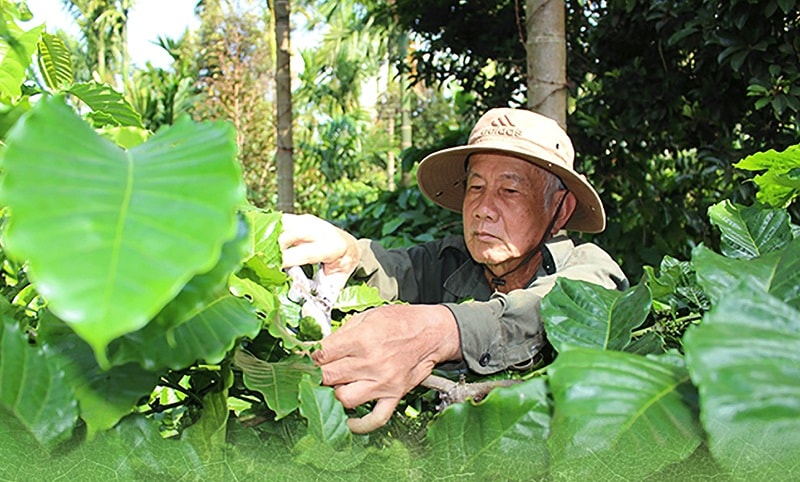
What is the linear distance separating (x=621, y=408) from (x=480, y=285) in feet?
4.23

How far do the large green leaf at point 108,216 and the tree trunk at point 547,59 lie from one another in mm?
2117

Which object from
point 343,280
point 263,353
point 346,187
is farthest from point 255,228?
point 346,187

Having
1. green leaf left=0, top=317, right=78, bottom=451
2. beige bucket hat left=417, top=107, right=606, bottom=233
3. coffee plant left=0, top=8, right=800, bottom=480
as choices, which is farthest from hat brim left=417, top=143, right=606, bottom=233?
green leaf left=0, top=317, right=78, bottom=451

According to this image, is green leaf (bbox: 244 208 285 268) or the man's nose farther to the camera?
the man's nose

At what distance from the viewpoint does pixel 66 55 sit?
111 cm

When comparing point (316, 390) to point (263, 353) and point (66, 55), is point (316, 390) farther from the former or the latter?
point (66, 55)

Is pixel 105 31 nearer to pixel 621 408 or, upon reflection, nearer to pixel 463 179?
pixel 463 179

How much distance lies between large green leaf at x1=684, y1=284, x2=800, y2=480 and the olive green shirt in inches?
21.0

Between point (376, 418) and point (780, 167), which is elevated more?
point (780, 167)

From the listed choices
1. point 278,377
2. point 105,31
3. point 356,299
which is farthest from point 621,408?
point 105,31

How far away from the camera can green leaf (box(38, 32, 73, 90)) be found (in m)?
1.07

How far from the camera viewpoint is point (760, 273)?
1.95ft

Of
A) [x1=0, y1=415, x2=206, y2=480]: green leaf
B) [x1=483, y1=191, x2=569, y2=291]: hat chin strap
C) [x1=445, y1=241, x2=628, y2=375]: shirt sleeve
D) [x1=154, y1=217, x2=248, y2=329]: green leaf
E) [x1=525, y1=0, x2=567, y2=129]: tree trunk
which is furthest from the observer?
[x1=525, y1=0, x2=567, y2=129]: tree trunk

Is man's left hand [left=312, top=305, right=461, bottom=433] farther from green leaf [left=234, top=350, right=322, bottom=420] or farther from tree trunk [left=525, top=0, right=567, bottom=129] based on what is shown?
tree trunk [left=525, top=0, right=567, bottom=129]
